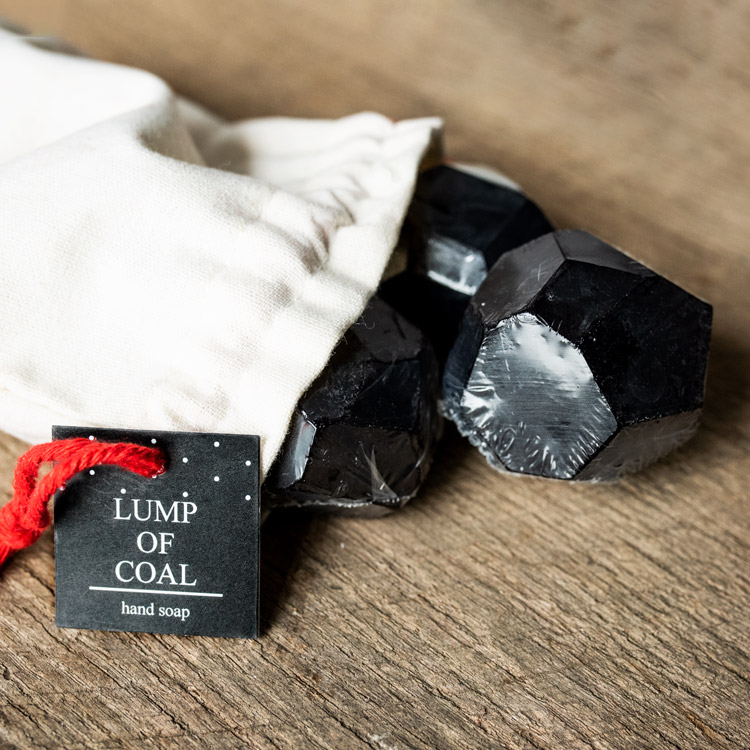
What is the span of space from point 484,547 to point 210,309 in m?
0.28

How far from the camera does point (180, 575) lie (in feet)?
1.70

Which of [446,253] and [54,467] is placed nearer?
[54,467]

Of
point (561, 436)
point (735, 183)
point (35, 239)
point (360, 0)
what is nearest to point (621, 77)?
point (735, 183)

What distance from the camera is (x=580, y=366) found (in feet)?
1.70

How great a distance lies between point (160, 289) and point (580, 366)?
0.28 meters

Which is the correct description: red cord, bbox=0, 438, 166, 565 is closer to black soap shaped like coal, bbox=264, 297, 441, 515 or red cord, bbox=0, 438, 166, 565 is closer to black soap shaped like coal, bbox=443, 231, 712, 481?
black soap shaped like coal, bbox=264, 297, 441, 515

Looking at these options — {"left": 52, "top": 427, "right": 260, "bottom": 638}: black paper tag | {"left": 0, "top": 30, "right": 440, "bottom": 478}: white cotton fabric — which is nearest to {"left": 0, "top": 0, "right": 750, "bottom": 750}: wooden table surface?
{"left": 52, "top": 427, "right": 260, "bottom": 638}: black paper tag

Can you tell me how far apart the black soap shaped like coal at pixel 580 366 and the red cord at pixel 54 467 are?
23cm

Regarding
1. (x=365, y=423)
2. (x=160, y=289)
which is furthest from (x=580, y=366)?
(x=160, y=289)

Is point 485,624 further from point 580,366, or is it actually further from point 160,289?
point 160,289

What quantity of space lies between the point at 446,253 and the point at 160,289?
243 mm

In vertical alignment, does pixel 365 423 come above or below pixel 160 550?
above

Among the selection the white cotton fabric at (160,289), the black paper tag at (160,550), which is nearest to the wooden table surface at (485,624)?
the black paper tag at (160,550)

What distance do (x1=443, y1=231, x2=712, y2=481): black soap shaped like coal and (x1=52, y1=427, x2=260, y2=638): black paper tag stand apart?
0.18 meters
